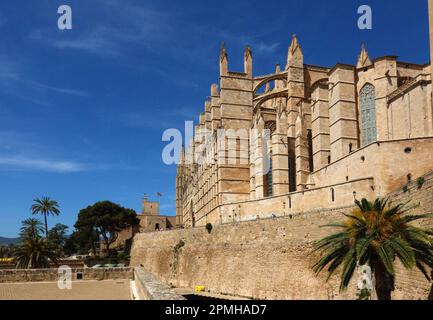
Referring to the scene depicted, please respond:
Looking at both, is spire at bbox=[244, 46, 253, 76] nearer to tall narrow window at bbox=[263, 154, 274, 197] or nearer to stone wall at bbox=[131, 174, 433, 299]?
tall narrow window at bbox=[263, 154, 274, 197]

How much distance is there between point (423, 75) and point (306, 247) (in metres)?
12.2

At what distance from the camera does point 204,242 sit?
29922 millimetres

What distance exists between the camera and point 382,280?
13.0 metres

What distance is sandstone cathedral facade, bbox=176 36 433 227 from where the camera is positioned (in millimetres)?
21812

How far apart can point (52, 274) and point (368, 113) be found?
2189 cm

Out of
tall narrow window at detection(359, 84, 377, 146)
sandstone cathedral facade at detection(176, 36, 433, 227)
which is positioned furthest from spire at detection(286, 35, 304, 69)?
tall narrow window at detection(359, 84, 377, 146)

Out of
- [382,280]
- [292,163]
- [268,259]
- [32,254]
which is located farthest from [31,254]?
[382,280]

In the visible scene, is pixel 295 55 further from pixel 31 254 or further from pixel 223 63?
pixel 31 254

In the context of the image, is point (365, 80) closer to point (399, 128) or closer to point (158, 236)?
point (399, 128)

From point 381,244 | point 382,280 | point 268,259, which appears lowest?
point 268,259

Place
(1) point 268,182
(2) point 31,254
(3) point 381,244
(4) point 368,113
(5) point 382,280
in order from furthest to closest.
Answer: (1) point 268,182, (2) point 31,254, (4) point 368,113, (5) point 382,280, (3) point 381,244

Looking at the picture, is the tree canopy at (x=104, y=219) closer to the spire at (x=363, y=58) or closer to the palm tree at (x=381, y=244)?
the spire at (x=363, y=58)

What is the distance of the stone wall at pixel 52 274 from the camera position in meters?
25.3
